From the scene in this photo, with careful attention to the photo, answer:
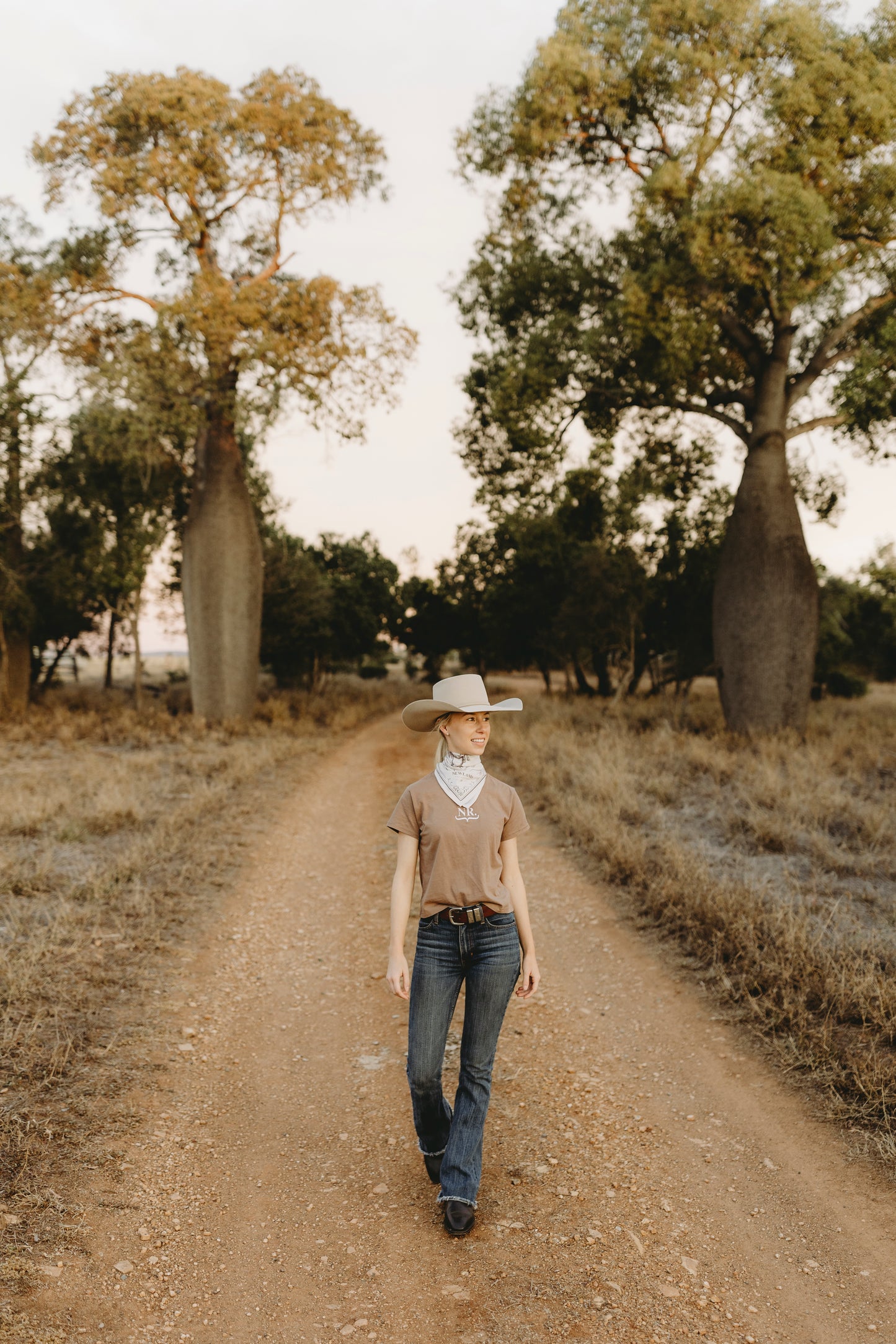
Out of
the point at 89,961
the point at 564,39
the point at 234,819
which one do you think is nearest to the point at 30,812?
the point at 234,819

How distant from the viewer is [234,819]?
825 centimetres

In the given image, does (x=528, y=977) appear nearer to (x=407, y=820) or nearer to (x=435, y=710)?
(x=407, y=820)

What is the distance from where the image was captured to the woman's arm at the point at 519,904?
2859 mm

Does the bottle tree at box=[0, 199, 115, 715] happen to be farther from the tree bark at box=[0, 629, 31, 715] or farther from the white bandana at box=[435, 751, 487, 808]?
the white bandana at box=[435, 751, 487, 808]

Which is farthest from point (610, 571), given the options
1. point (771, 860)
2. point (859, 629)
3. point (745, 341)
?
point (859, 629)

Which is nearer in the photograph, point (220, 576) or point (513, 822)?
point (513, 822)

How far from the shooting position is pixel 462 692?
2840mm

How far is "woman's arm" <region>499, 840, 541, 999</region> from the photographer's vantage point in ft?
9.38

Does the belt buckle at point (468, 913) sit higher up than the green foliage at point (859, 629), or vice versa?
the green foliage at point (859, 629)

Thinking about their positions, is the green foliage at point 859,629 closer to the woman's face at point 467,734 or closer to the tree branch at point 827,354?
the tree branch at point 827,354

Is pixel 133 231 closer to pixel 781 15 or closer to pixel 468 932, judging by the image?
pixel 781 15

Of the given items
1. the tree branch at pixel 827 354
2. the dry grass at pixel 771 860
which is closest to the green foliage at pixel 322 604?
the dry grass at pixel 771 860

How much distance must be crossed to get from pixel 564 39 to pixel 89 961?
40.5 ft

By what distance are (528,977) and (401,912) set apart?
0.52 metres
